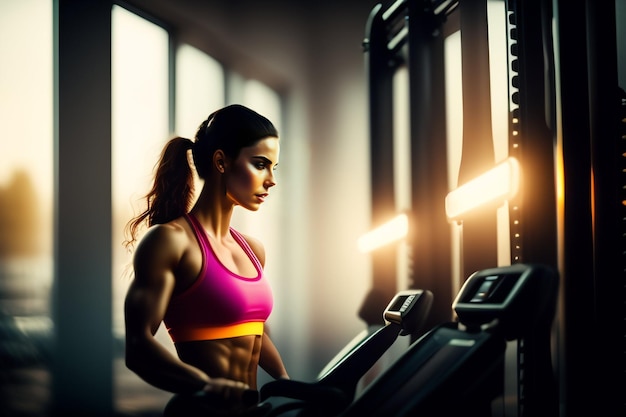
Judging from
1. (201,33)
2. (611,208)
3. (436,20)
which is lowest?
(611,208)

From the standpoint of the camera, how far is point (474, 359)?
1.49m

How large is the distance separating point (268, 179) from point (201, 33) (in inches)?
95.5

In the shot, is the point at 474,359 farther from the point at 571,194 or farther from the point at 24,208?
the point at 24,208

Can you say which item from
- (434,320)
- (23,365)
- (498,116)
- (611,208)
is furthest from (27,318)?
(611,208)

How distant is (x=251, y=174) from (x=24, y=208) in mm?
1558

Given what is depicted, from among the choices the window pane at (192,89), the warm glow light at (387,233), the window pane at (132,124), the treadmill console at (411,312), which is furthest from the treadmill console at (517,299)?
the window pane at (192,89)

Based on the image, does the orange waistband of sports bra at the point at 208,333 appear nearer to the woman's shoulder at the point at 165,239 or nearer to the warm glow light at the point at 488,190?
the woman's shoulder at the point at 165,239

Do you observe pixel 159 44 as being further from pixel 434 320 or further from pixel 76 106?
pixel 434 320

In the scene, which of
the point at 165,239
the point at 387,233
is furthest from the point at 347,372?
the point at 387,233

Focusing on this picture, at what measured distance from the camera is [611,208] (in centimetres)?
190

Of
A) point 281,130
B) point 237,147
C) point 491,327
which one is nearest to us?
point 491,327

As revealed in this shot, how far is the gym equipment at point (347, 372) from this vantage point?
1688 mm

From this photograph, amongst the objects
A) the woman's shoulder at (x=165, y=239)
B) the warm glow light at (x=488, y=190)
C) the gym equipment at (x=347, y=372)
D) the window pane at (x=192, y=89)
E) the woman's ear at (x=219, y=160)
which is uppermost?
the window pane at (x=192, y=89)

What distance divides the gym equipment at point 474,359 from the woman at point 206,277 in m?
0.34
